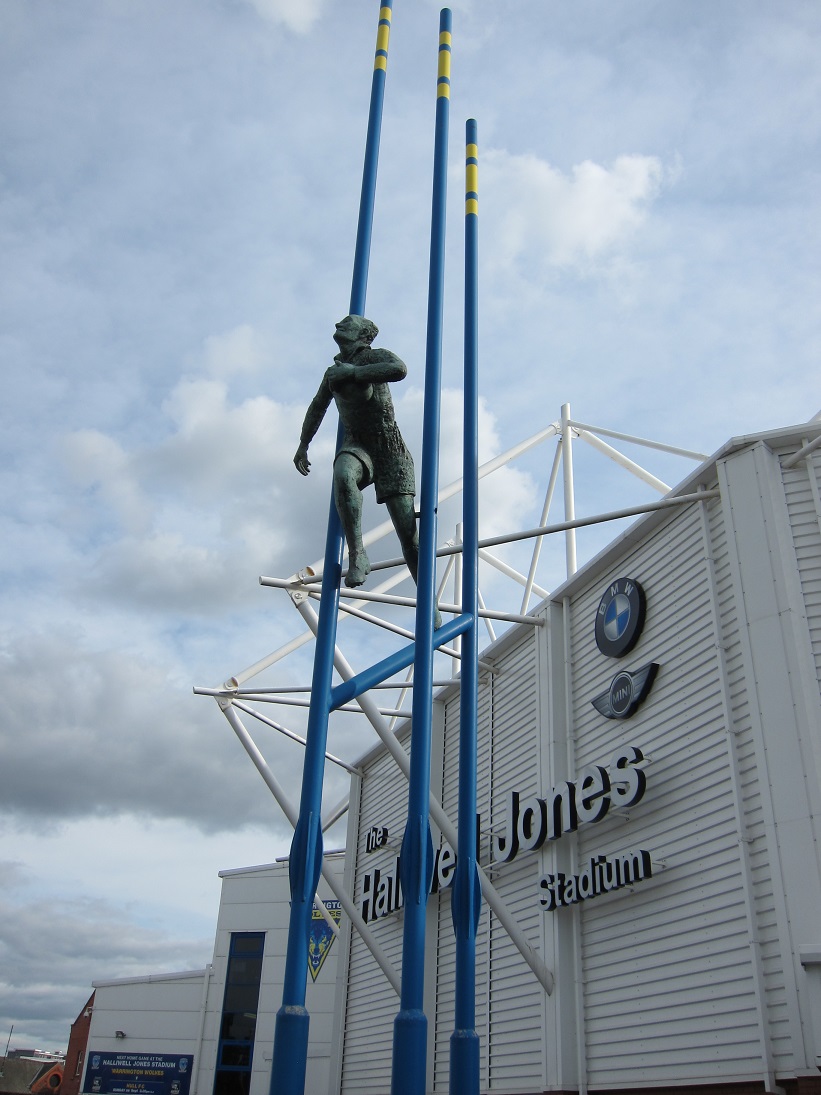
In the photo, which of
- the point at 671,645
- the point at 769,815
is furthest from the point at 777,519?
the point at 769,815

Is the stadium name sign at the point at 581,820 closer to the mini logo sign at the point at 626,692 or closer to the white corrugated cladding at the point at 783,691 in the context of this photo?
the mini logo sign at the point at 626,692

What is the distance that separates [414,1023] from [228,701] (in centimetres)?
1352

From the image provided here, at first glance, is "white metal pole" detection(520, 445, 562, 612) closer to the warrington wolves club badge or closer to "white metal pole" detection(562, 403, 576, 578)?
"white metal pole" detection(562, 403, 576, 578)

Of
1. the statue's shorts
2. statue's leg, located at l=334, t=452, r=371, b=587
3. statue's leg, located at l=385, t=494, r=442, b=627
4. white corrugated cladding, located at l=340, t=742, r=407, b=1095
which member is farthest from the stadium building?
statue's leg, located at l=334, t=452, r=371, b=587

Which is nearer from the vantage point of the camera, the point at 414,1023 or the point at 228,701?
the point at 414,1023

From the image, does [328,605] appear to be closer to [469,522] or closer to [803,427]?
[469,522]

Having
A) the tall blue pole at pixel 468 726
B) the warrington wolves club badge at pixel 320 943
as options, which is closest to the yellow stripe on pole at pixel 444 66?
the tall blue pole at pixel 468 726

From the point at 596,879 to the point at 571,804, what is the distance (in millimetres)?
1110

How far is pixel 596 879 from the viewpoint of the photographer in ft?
42.8

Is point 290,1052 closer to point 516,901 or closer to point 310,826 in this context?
point 310,826

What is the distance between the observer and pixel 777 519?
38.9 ft

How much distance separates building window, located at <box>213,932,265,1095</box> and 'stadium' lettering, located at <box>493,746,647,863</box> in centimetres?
1754

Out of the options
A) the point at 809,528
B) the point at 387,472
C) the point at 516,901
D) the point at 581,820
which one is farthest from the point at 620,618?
the point at 387,472

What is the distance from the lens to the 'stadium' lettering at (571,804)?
12.8 meters
